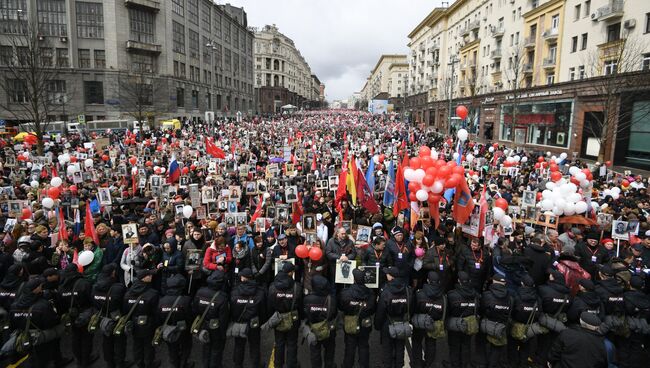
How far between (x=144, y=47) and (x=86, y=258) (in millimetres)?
48591

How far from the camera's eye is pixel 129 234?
699 cm

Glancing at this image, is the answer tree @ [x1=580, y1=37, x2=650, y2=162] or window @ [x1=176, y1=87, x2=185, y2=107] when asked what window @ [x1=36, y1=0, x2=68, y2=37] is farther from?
tree @ [x1=580, y1=37, x2=650, y2=162]

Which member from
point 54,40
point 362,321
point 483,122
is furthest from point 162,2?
point 362,321

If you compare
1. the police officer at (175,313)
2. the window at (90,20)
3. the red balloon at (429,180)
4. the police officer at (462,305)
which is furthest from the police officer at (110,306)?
the window at (90,20)

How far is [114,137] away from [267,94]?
87267mm

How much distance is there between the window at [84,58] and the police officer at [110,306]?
163 feet

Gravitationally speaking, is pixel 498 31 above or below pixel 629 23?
above

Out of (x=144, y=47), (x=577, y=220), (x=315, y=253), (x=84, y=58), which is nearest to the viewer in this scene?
(x=315, y=253)

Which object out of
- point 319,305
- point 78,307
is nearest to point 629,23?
point 319,305

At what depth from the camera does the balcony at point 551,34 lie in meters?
31.8

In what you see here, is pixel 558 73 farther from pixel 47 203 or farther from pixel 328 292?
pixel 47 203

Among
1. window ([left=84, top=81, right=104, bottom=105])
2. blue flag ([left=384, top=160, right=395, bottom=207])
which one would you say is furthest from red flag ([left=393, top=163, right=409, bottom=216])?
window ([left=84, top=81, right=104, bottom=105])

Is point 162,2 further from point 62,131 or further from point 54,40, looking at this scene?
point 62,131

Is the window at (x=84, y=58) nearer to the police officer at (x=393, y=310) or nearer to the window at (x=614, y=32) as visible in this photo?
the police officer at (x=393, y=310)
